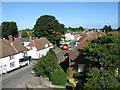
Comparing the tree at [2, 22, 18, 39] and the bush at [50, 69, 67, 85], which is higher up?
the tree at [2, 22, 18, 39]

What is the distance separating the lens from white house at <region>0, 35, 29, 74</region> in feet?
105

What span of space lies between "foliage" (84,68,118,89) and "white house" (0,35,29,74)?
70.7ft

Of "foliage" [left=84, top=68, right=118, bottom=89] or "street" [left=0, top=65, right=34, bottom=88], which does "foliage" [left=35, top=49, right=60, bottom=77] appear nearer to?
"street" [left=0, top=65, right=34, bottom=88]

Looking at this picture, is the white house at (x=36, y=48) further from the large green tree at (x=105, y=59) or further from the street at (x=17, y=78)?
the large green tree at (x=105, y=59)

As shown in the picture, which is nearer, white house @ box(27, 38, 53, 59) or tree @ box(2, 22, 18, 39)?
white house @ box(27, 38, 53, 59)

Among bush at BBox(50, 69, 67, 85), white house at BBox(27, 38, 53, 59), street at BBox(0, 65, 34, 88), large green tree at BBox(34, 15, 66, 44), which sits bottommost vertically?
street at BBox(0, 65, 34, 88)

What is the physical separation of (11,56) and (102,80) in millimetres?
24197

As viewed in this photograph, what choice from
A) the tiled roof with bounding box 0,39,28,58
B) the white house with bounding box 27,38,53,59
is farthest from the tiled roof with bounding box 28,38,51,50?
the tiled roof with bounding box 0,39,28,58

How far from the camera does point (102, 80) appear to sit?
17.5 m

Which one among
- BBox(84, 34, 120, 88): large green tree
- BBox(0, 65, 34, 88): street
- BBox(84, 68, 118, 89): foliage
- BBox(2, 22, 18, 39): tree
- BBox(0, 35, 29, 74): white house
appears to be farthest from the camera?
BBox(2, 22, 18, 39): tree

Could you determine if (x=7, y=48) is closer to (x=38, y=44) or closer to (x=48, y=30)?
(x=38, y=44)

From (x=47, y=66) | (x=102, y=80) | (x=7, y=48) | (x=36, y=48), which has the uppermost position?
(x=7, y=48)

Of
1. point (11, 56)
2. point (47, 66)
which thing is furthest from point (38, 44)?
point (47, 66)

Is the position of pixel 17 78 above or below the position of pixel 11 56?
below
